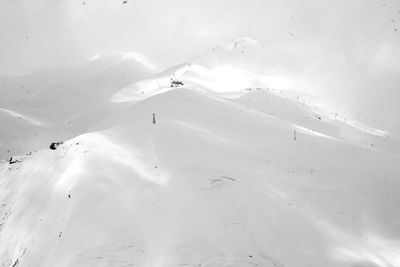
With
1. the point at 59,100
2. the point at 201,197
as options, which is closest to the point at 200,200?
the point at 201,197

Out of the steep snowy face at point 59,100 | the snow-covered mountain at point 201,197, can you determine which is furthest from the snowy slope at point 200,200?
the steep snowy face at point 59,100

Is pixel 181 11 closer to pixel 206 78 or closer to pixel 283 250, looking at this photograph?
pixel 206 78

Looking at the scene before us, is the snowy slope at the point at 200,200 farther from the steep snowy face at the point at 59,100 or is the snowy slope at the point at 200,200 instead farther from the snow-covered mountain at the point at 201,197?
the steep snowy face at the point at 59,100

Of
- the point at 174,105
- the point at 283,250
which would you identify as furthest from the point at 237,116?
the point at 283,250

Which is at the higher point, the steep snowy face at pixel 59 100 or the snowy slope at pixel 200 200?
the steep snowy face at pixel 59 100

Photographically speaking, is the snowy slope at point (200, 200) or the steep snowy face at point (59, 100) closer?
the snowy slope at point (200, 200)

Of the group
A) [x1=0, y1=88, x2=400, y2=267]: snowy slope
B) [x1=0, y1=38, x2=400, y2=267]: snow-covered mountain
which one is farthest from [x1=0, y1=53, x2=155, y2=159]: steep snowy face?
[x1=0, y1=88, x2=400, y2=267]: snowy slope
